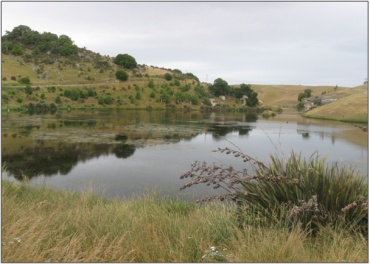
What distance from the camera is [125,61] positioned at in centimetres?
10644

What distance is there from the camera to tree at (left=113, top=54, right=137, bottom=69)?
107 metres

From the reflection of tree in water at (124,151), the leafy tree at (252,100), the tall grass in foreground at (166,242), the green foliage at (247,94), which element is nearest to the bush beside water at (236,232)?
the tall grass in foreground at (166,242)

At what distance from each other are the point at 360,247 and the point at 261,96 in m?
166

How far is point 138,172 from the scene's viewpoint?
16.1 metres

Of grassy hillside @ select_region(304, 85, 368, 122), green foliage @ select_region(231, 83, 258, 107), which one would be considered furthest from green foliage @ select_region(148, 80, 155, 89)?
grassy hillside @ select_region(304, 85, 368, 122)

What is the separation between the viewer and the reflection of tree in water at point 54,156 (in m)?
15.8

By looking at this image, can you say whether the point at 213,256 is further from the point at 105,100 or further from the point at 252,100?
the point at 252,100

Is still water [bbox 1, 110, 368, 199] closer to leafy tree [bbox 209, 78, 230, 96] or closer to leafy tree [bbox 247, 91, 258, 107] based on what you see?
leafy tree [bbox 209, 78, 230, 96]

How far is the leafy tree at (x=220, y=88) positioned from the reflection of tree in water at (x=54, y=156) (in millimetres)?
82262

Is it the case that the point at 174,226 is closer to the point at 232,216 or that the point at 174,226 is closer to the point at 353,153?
the point at 232,216

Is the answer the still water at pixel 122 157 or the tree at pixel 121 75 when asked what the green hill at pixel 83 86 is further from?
the still water at pixel 122 157

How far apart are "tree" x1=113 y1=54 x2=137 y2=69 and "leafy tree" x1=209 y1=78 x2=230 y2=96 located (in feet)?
84.8

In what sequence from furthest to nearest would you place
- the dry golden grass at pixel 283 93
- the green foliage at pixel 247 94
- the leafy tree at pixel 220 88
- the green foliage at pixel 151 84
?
the dry golden grass at pixel 283 93
the green foliage at pixel 247 94
the leafy tree at pixel 220 88
the green foliage at pixel 151 84

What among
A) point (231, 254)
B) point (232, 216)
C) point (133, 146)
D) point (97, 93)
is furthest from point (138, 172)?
point (97, 93)
